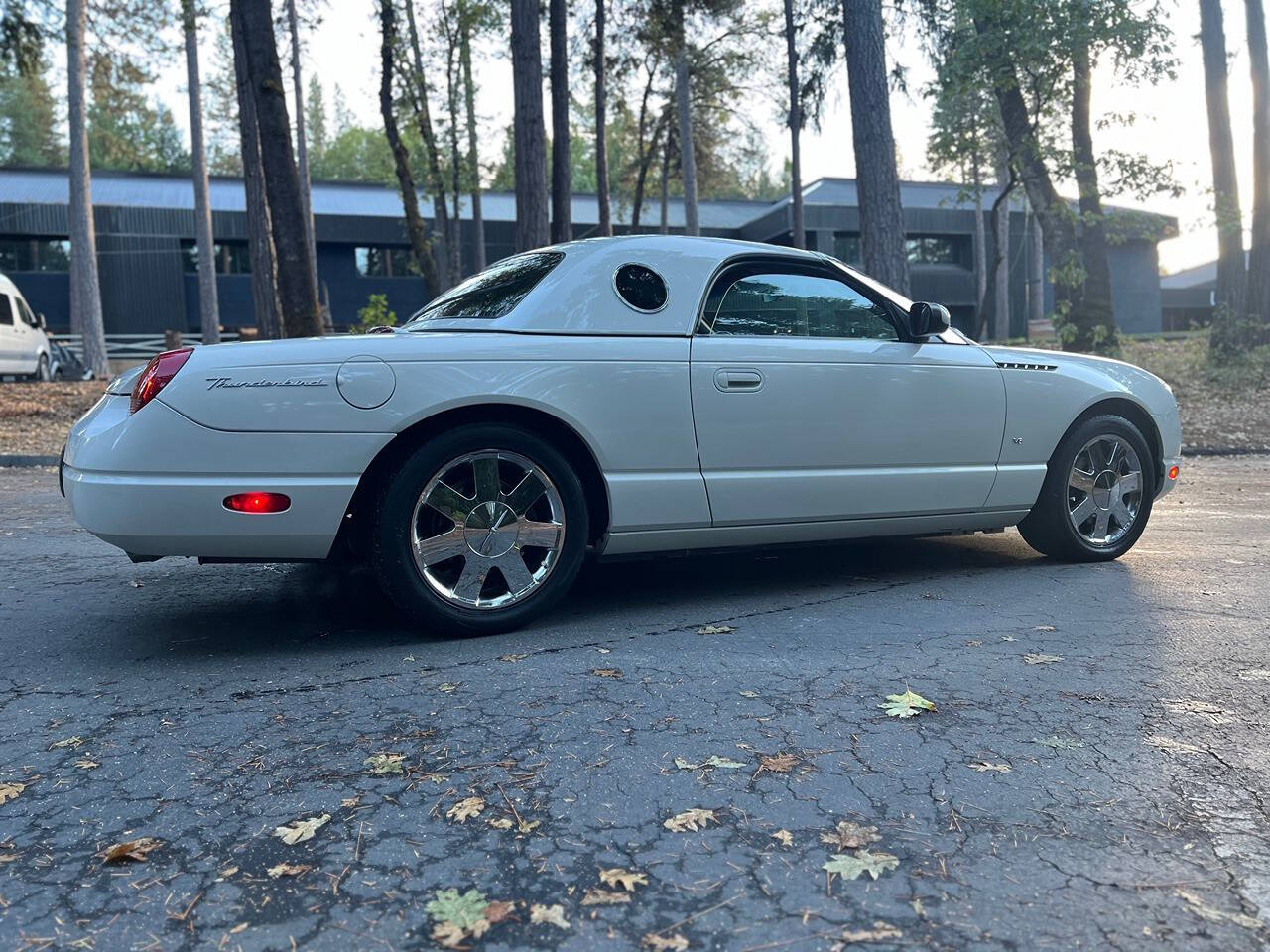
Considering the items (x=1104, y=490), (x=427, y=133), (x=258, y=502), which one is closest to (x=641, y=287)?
(x=258, y=502)

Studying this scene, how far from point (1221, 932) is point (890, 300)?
3.54m

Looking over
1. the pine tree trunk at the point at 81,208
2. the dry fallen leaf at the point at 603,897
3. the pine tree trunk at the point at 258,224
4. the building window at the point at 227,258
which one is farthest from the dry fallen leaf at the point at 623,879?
the building window at the point at 227,258

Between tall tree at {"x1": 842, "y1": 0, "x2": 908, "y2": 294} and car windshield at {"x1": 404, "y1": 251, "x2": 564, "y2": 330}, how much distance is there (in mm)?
7452

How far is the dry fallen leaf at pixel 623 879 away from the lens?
2201 millimetres

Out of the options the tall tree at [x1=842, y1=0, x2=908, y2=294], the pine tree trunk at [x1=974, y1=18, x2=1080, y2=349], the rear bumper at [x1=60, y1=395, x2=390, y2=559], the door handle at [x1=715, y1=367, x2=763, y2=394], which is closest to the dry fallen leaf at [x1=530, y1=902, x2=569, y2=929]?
the rear bumper at [x1=60, y1=395, x2=390, y2=559]

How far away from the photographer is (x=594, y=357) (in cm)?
426

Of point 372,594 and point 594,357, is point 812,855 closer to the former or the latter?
point 594,357

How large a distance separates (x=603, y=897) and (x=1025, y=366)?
13.3 feet

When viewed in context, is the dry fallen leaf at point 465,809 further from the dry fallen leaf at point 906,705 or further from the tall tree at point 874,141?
the tall tree at point 874,141

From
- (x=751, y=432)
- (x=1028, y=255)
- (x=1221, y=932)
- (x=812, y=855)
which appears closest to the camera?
(x=1221, y=932)

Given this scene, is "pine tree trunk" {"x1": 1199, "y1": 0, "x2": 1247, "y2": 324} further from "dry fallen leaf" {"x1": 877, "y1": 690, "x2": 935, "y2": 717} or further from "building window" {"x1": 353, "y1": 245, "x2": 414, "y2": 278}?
"building window" {"x1": 353, "y1": 245, "x2": 414, "y2": 278}

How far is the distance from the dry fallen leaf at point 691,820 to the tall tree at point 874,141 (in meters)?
9.86

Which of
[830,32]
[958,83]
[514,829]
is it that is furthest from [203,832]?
[830,32]

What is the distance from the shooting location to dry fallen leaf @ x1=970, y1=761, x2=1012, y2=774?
9.12 ft
